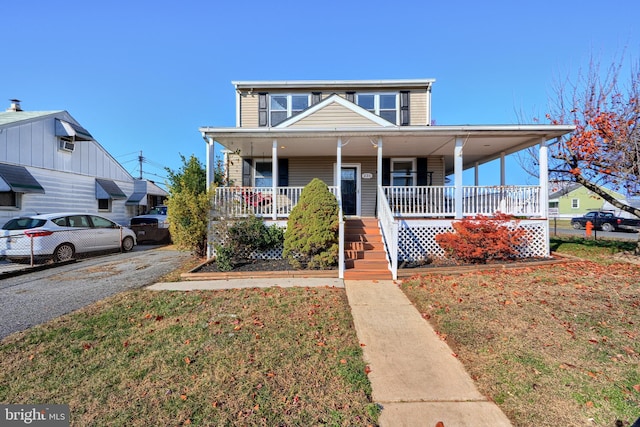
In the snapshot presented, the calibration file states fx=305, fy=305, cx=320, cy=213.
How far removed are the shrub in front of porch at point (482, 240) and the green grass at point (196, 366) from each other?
4283 millimetres

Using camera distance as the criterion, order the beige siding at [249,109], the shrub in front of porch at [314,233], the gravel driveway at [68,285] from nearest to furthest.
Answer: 1. the gravel driveway at [68,285]
2. the shrub in front of porch at [314,233]
3. the beige siding at [249,109]

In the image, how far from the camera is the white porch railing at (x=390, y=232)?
21.9 feet

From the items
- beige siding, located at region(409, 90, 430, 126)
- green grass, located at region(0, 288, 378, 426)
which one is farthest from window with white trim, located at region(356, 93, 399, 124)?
green grass, located at region(0, 288, 378, 426)

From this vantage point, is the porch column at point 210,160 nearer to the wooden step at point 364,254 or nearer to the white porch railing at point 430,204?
the wooden step at point 364,254

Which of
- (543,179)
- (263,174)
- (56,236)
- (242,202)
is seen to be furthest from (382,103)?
(56,236)

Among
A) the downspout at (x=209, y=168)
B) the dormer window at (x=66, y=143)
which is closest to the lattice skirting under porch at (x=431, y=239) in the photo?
the downspout at (x=209, y=168)

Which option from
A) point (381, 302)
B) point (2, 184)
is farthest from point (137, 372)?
point (2, 184)

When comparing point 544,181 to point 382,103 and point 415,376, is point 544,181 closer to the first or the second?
point 382,103

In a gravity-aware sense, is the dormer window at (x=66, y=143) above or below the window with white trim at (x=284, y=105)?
below

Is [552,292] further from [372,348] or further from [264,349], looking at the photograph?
[264,349]

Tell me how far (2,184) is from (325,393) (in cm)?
1429

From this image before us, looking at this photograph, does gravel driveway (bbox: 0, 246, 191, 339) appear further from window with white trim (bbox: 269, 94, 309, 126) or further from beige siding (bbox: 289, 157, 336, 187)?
window with white trim (bbox: 269, 94, 309, 126)

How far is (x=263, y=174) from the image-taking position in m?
12.2

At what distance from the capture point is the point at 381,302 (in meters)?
5.12
